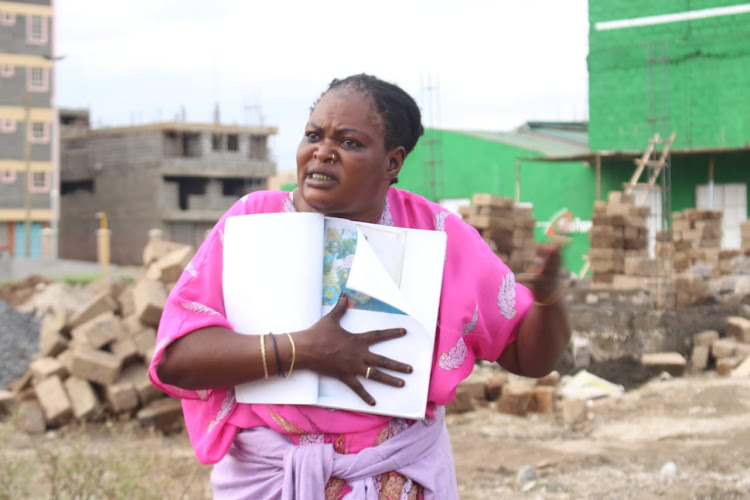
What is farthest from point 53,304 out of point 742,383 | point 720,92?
point 720,92

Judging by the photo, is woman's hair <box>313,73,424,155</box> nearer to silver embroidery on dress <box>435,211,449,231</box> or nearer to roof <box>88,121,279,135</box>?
silver embroidery on dress <box>435,211,449,231</box>

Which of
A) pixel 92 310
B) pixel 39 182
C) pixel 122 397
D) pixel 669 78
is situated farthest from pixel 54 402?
pixel 39 182

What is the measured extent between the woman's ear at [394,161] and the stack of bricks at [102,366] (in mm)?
5947

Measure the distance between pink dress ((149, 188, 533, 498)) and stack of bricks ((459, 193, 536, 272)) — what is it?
9.04m

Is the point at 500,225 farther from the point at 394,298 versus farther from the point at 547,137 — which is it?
the point at 547,137

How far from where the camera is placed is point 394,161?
2.25m

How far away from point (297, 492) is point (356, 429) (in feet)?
0.64

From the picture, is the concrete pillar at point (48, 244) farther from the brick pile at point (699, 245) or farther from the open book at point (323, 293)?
the open book at point (323, 293)

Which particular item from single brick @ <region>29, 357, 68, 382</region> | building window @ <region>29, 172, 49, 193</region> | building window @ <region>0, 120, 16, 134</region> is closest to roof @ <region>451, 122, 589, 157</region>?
single brick @ <region>29, 357, 68, 382</region>

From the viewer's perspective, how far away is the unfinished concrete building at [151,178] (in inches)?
1638

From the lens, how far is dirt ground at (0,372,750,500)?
506 cm

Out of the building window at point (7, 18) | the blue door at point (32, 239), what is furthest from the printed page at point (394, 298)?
the building window at point (7, 18)

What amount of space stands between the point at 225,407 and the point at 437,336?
0.54m

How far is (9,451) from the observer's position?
6.91 m
